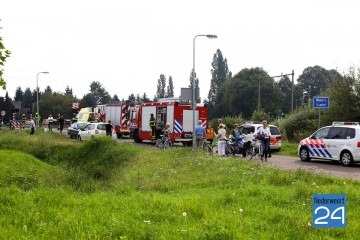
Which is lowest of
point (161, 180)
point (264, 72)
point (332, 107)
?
point (161, 180)

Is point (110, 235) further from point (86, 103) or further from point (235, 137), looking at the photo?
point (86, 103)

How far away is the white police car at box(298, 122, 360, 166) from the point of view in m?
16.5

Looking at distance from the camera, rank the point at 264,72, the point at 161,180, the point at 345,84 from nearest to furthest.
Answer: the point at 161,180 < the point at 345,84 < the point at 264,72

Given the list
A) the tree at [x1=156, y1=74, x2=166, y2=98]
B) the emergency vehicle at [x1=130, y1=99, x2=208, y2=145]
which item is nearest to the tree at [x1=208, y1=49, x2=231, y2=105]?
the tree at [x1=156, y1=74, x2=166, y2=98]

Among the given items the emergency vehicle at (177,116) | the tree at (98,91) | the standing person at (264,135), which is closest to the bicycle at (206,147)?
the standing person at (264,135)

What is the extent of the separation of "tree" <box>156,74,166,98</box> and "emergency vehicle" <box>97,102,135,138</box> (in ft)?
290

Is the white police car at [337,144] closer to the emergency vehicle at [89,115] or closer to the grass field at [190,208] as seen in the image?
the grass field at [190,208]

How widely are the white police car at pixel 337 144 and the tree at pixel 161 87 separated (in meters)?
108

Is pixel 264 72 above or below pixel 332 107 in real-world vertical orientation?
above

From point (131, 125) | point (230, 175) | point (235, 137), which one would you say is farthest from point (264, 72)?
point (230, 175)

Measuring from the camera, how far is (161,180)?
11633mm

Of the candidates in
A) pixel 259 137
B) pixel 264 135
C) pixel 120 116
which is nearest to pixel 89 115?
pixel 120 116

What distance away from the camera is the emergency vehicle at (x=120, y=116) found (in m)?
34.4

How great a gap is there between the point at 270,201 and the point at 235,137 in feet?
40.2
